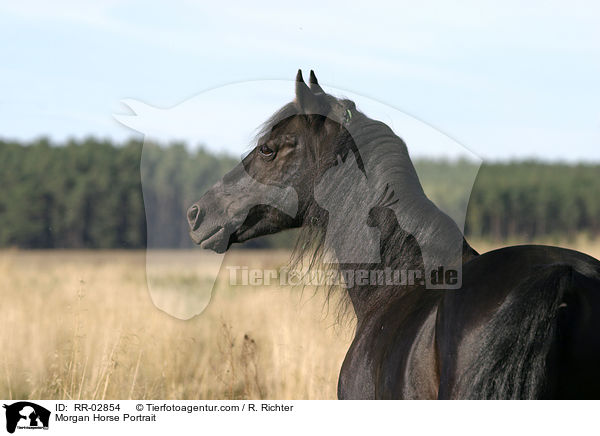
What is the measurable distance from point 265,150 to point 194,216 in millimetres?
741

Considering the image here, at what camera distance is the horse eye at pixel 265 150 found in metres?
4.15

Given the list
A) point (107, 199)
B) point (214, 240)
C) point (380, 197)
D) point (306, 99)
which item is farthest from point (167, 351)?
point (107, 199)

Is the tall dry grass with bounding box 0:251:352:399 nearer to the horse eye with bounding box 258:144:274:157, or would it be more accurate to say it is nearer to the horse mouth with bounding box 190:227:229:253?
the horse mouth with bounding box 190:227:229:253

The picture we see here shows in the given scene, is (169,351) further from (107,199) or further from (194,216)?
(107,199)

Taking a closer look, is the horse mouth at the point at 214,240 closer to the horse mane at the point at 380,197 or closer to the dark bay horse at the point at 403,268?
the dark bay horse at the point at 403,268

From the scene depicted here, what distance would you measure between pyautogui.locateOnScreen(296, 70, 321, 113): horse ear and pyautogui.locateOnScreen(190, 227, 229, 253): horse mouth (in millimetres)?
1063

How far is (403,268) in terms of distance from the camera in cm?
374

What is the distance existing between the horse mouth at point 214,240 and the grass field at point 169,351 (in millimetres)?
695

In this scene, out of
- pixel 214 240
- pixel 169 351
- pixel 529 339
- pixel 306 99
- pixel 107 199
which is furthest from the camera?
pixel 107 199

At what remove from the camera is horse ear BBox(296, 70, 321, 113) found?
4074mm
